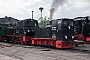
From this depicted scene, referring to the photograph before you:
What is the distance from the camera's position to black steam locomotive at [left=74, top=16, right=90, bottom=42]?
20.0 m

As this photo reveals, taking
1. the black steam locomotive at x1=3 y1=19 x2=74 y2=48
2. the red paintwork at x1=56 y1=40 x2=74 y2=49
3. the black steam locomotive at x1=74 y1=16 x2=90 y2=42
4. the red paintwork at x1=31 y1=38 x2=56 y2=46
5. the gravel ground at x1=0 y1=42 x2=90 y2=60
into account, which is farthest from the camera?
the black steam locomotive at x1=74 y1=16 x2=90 y2=42

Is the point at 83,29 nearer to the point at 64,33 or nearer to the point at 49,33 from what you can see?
the point at 49,33

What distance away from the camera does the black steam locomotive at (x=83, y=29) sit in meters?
20.0

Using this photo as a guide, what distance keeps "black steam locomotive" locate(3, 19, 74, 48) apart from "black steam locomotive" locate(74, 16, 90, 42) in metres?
4.03

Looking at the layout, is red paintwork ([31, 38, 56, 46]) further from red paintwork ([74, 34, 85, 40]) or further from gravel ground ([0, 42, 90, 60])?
red paintwork ([74, 34, 85, 40])

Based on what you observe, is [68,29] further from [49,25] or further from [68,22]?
[49,25]

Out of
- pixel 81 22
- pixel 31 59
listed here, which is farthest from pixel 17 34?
pixel 31 59

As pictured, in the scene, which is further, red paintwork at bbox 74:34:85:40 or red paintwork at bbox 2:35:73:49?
red paintwork at bbox 74:34:85:40

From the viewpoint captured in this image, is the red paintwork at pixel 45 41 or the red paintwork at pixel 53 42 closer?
the red paintwork at pixel 53 42

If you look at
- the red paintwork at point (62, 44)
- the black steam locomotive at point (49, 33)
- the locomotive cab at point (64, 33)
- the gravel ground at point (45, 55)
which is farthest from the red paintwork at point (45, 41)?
the gravel ground at point (45, 55)

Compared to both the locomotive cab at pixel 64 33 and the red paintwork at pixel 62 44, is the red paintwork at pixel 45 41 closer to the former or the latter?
the locomotive cab at pixel 64 33

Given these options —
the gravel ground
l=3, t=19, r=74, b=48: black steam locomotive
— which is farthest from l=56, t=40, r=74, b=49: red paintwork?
the gravel ground

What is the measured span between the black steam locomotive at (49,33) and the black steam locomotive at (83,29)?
4.03 meters

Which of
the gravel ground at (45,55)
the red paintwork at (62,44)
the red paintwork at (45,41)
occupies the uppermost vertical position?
the red paintwork at (45,41)
